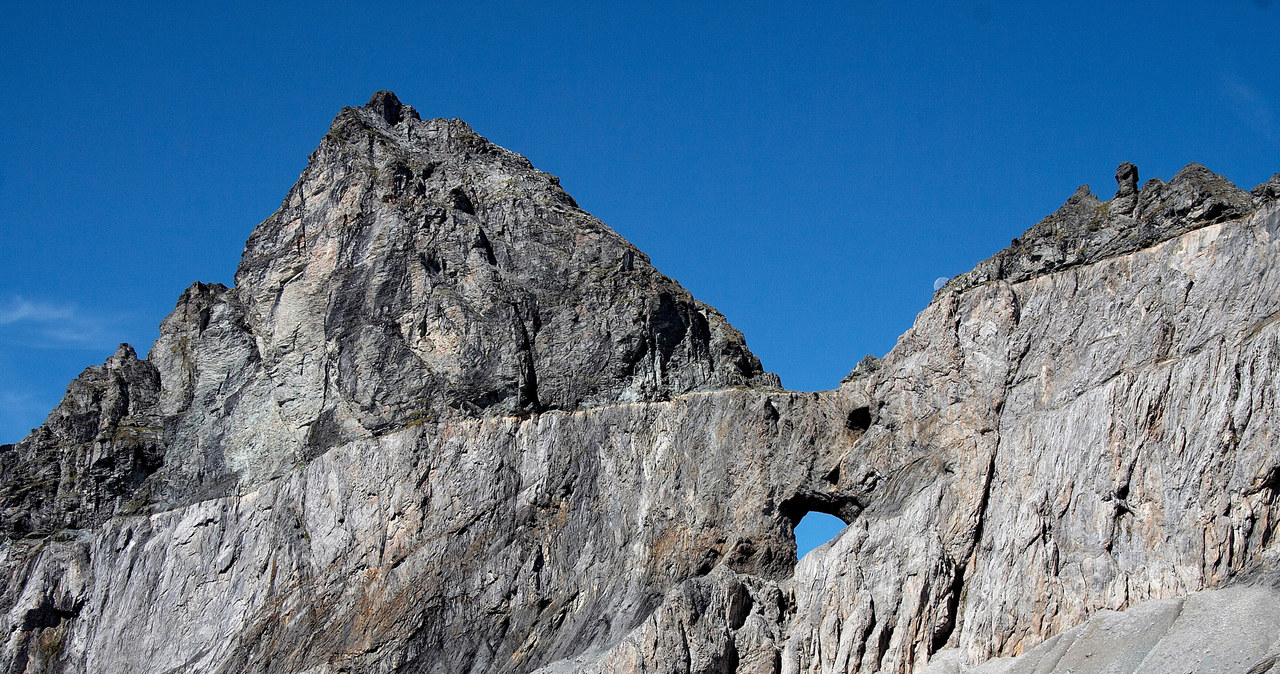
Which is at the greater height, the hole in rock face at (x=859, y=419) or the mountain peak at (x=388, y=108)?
the mountain peak at (x=388, y=108)

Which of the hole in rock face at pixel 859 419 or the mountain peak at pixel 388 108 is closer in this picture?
the hole in rock face at pixel 859 419

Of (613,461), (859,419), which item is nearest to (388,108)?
(613,461)

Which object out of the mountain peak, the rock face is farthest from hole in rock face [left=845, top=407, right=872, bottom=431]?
the mountain peak

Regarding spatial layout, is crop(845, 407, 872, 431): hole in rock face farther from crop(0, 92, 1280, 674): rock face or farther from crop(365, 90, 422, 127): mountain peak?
crop(365, 90, 422, 127): mountain peak

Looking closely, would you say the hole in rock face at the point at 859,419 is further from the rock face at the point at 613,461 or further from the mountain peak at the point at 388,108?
the mountain peak at the point at 388,108

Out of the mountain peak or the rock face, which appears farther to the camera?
the mountain peak

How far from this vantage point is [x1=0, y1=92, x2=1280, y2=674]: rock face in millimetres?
58938

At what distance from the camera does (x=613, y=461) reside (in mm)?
70938

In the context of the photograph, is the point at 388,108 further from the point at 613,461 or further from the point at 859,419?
the point at 859,419

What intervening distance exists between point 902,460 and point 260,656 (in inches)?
1171

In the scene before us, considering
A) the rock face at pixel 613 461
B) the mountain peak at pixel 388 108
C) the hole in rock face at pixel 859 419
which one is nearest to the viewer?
the rock face at pixel 613 461

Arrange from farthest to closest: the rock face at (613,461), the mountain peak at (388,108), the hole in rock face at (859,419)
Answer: the mountain peak at (388,108) → the hole in rock face at (859,419) → the rock face at (613,461)

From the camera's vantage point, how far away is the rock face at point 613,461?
5894 centimetres

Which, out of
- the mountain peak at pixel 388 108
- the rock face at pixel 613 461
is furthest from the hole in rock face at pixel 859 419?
the mountain peak at pixel 388 108
